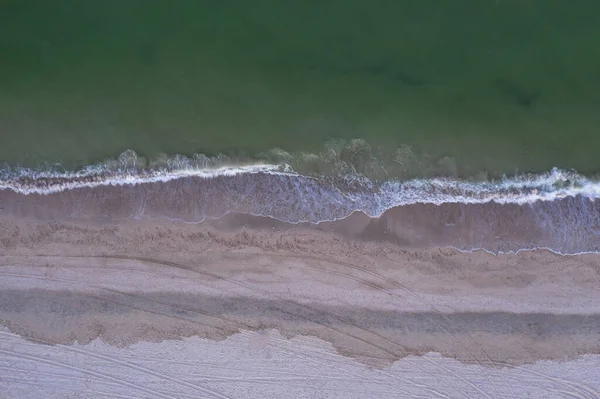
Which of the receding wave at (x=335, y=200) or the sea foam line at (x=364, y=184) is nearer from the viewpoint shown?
the receding wave at (x=335, y=200)

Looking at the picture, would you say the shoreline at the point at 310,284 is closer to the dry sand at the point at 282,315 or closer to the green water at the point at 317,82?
the dry sand at the point at 282,315

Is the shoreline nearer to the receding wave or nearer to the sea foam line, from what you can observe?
the receding wave

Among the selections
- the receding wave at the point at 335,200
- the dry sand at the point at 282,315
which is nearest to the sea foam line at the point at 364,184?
the receding wave at the point at 335,200

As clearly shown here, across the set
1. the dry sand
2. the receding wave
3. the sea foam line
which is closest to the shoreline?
the dry sand

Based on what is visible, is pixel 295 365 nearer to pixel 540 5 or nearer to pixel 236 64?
pixel 236 64

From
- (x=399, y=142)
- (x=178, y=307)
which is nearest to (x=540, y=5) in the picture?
(x=399, y=142)

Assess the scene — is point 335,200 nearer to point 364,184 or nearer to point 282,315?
point 364,184
